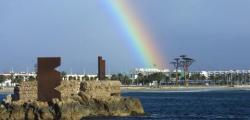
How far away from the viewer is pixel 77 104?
57.8 metres

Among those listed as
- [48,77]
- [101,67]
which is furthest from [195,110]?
[48,77]

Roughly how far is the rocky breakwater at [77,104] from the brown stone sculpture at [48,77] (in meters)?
0.63

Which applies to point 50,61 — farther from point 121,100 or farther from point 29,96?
point 121,100

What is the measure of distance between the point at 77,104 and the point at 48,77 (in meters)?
3.54

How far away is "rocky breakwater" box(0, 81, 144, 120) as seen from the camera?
55.8 metres

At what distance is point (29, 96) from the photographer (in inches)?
2331

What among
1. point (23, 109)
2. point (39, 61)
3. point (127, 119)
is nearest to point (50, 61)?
point (39, 61)

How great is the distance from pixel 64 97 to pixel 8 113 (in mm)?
5048

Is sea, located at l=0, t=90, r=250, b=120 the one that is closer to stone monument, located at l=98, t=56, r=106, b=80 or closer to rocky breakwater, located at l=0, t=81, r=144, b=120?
rocky breakwater, located at l=0, t=81, r=144, b=120

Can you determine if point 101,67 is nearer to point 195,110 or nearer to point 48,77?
point 48,77

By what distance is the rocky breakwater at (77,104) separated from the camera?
183ft

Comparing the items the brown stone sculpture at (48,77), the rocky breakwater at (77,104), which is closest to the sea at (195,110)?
the rocky breakwater at (77,104)

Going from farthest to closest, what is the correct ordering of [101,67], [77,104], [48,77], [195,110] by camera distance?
[195,110]
[101,67]
[48,77]
[77,104]

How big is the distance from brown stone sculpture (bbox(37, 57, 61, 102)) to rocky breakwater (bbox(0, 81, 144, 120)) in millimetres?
625
